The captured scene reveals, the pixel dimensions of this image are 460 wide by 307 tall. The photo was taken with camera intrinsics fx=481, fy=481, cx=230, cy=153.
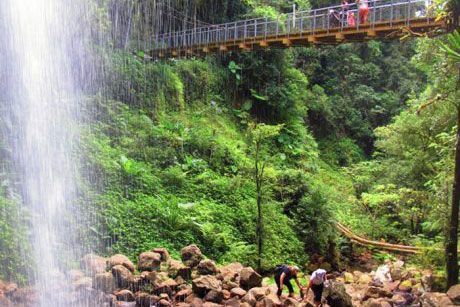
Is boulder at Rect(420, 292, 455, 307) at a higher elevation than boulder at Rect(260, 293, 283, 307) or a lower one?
higher

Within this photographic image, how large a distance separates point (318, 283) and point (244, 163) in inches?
287

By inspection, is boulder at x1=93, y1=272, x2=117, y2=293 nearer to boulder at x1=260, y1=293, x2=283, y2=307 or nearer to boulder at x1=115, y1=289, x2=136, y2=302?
boulder at x1=115, y1=289, x2=136, y2=302

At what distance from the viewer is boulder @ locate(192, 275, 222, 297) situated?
8609mm

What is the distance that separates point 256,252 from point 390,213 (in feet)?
25.7

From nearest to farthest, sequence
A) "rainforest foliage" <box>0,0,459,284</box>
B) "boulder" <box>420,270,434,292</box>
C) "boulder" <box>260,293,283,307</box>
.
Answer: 1. "boulder" <box>260,293,283,307</box>
2. "boulder" <box>420,270,434,292</box>
3. "rainforest foliage" <box>0,0,459,284</box>

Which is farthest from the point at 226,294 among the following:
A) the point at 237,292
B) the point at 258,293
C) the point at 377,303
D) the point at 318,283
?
the point at 377,303

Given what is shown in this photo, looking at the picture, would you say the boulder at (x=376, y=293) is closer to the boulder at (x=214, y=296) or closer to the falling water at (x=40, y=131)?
the boulder at (x=214, y=296)

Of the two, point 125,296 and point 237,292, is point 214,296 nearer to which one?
point 237,292

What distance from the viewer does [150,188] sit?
41.4 feet

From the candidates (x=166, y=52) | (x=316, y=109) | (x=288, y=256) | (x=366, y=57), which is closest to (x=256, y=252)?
(x=288, y=256)

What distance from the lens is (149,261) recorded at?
9328 millimetres

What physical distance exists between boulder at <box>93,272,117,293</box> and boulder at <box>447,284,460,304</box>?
5.73 m

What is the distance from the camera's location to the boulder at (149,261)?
9.28 metres

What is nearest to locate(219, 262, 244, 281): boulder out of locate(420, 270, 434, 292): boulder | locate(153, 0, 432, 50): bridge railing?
locate(420, 270, 434, 292): boulder
